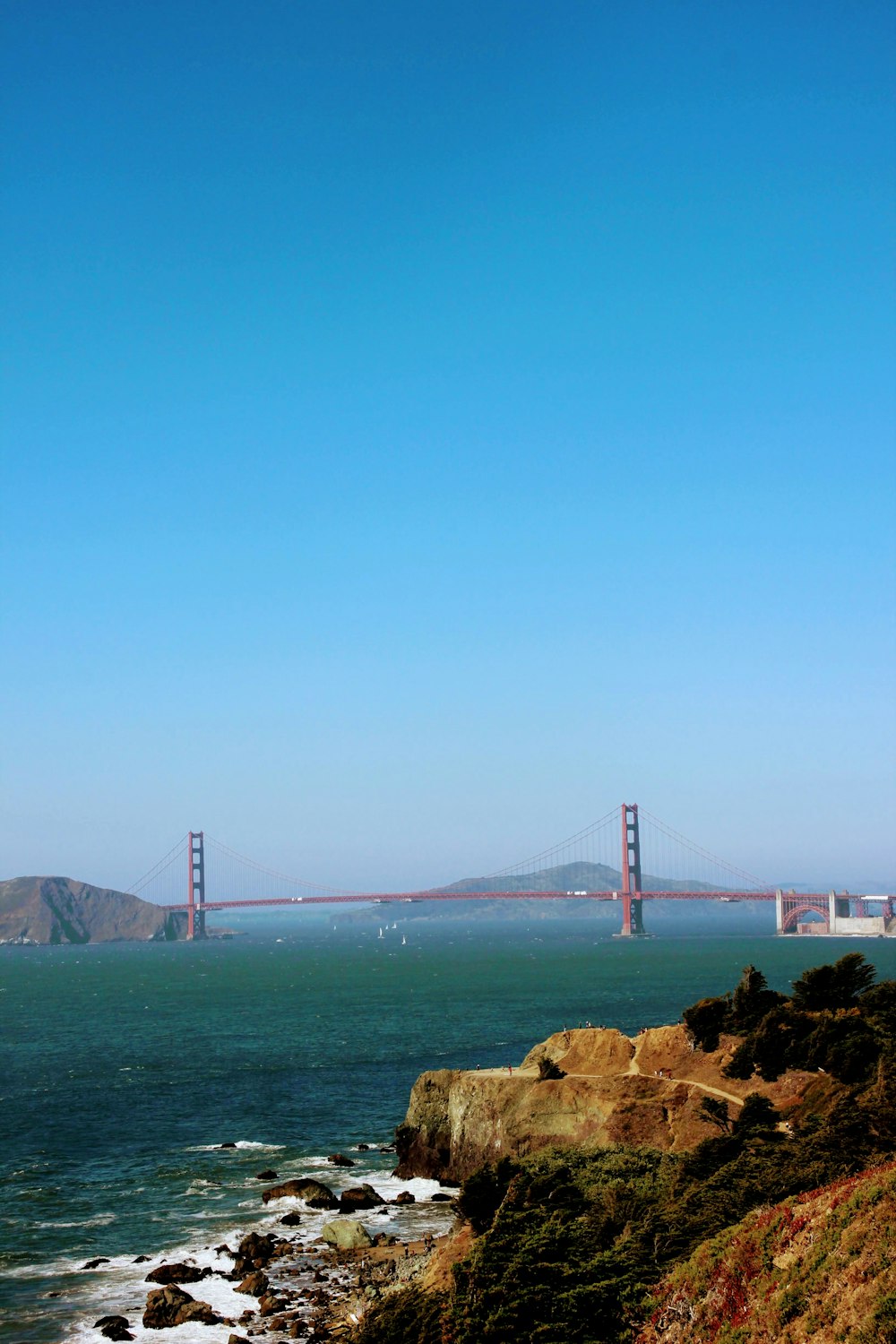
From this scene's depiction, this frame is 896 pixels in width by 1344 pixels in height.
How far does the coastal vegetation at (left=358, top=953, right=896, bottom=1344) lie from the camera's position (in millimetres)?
21359

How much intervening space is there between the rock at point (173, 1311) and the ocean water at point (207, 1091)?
53 centimetres

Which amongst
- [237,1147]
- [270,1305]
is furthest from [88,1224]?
[270,1305]

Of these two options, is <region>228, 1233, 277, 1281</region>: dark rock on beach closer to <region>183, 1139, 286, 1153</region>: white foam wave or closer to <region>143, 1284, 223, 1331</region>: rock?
<region>143, 1284, 223, 1331</region>: rock

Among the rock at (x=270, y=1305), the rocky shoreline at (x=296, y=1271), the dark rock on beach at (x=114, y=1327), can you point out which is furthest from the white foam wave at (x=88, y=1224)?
the rock at (x=270, y=1305)

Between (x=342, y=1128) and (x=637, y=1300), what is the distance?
30979 millimetres

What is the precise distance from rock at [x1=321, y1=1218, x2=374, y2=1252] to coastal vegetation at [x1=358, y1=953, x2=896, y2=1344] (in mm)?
5218

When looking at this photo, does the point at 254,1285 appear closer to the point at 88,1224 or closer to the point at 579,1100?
the point at 88,1224

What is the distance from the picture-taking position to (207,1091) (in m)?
63.8

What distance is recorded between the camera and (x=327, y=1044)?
80250mm

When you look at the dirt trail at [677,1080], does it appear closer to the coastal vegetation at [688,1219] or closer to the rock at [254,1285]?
the coastal vegetation at [688,1219]

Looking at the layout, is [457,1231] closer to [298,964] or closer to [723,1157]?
[723,1157]

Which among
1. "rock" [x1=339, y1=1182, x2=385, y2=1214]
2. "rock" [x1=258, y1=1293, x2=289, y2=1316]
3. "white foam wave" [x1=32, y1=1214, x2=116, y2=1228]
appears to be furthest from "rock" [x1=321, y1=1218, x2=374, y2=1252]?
"white foam wave" [x1=32, y1=1214, x2=116, y2=1228]

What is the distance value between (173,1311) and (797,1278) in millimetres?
18634

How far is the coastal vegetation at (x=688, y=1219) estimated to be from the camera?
21359mm
